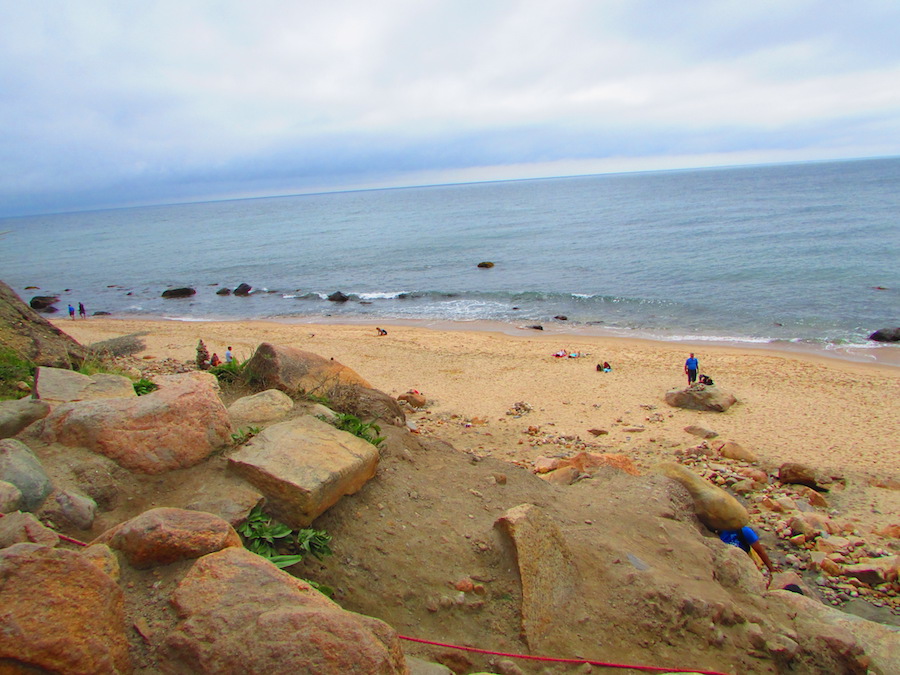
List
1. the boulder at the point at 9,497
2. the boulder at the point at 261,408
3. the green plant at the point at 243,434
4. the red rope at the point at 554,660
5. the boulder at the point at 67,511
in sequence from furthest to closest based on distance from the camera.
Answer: the boulder at the point at 261,408 < the green plant at the point at 243,434 < the boulder at the point at 67,511 < the red rope at the point at 554,660 < the boulder at the point at 9,497

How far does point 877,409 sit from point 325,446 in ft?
50.2

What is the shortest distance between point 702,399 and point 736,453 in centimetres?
369

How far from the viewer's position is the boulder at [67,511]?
4352 mm

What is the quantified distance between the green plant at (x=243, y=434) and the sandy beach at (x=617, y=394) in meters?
5.60

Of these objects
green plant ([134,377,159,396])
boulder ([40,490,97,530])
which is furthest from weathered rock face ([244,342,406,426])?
boulder ([40,490,97,530])

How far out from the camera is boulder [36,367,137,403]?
20.7ft

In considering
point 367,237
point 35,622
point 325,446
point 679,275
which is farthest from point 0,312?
point 367,237

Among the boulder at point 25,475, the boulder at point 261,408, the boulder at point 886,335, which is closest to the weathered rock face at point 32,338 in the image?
the boulder at point 261,408

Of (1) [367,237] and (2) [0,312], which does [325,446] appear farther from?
(1) [367,237]

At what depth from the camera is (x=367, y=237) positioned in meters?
74.8

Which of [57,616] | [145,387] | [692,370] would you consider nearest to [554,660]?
[57,616]

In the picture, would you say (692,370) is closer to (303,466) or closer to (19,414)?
(303,466)

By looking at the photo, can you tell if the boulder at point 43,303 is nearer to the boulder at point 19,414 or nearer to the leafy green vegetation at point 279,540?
the boulder at point 19,414

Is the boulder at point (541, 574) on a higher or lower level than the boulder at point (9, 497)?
lower
